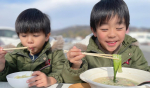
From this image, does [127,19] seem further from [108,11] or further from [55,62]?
[55,62]

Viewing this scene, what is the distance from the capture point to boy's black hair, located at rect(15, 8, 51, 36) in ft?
4.94

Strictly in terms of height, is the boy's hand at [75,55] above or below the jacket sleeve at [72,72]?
above

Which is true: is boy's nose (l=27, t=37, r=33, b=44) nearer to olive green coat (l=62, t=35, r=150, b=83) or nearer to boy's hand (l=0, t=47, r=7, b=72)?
boy's hand (l=0, t=47, r=7, b=72)

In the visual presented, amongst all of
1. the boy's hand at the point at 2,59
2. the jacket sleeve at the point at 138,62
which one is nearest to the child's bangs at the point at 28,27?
the boy's hand at the point at 2,59

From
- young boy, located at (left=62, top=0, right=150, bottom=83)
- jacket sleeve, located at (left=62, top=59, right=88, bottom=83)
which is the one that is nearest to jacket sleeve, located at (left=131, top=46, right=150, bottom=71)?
young boy, located at (left=62, top=0, right=150, bottom=83)

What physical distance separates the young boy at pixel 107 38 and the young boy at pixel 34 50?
298 mm

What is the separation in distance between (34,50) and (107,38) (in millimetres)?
911

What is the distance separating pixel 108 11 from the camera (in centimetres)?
133

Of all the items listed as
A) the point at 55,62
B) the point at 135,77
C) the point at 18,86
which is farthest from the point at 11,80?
the point at 135,77

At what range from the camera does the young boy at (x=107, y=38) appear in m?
1.22

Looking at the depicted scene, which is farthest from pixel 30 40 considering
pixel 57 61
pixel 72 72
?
pixel 72 72

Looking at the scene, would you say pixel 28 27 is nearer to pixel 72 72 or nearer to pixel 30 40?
pixel 30 40

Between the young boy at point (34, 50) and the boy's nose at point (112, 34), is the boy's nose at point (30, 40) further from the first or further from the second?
the boy's nose at point (112, 34)

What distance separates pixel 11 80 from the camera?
100cm
